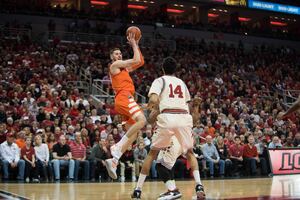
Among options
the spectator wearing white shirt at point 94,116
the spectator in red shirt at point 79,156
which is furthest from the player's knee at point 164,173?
the spectator wearing white shirt at point 94,116

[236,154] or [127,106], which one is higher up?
[127,106]

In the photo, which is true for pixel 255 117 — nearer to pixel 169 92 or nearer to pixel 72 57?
pixel 72 57

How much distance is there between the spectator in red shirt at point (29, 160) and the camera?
1229 centimetres

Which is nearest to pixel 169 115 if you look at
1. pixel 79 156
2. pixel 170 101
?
pixel 170 101

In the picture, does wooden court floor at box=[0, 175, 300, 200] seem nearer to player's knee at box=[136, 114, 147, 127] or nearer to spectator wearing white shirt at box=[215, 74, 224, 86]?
player's knee at box=[136, 114, 147, 127]

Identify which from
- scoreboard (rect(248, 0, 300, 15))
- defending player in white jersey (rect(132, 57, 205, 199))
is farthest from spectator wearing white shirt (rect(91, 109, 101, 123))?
scoreboard (rect(248, 0, 300, 15))

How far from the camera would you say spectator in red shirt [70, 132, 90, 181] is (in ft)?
42.1

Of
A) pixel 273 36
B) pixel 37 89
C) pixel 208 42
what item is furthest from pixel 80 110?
pixel 273 36

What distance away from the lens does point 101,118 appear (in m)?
15.4

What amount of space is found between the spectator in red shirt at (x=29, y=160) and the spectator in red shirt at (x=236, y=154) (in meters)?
6.23

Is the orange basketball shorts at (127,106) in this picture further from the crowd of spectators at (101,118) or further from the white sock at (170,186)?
the white sock at (170,186)

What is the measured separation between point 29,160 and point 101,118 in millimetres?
3540

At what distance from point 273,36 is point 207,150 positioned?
2186cm

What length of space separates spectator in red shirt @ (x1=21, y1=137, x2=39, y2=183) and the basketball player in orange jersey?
531 cm
